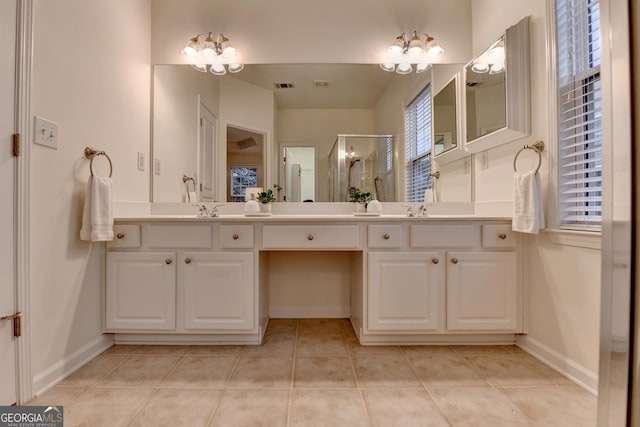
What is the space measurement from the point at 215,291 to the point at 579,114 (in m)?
2.14

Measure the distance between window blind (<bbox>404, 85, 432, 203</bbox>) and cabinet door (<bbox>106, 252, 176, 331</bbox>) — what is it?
1.78m

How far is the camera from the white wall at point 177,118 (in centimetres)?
225

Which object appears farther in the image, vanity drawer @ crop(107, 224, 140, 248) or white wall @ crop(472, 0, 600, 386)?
vanity drawer @ crop(107, 224, 140, 248)

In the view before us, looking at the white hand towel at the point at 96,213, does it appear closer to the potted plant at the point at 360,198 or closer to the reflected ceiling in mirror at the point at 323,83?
the reflected ceiling in mirror at the point at 323,83

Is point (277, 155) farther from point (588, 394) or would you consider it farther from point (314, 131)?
point (588, 394)

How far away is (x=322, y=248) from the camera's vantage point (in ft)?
5.86

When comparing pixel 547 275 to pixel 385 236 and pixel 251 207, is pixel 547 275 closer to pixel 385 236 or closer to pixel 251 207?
pixel 385 236

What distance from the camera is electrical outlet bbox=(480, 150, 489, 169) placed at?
2099mm

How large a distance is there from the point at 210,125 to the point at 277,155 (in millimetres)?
560

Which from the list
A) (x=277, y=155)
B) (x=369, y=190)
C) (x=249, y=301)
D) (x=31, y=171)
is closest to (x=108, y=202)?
(x=31, y=171)

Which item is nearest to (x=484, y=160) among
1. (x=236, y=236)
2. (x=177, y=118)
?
(x=236, y=236)

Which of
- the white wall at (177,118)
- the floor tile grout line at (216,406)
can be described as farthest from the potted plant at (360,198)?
the floor tile grout line at (216,406)

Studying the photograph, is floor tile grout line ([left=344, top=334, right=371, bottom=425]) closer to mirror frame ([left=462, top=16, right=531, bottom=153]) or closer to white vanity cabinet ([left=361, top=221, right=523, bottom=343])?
white vanity cabinet ([left=361, top=221, right=523, bottom=343])

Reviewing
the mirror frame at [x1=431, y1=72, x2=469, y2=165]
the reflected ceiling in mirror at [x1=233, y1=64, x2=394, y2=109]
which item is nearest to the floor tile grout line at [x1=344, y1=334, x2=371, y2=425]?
the mirror frame at [x1=431, y1=72, x2=469, y2=165]
